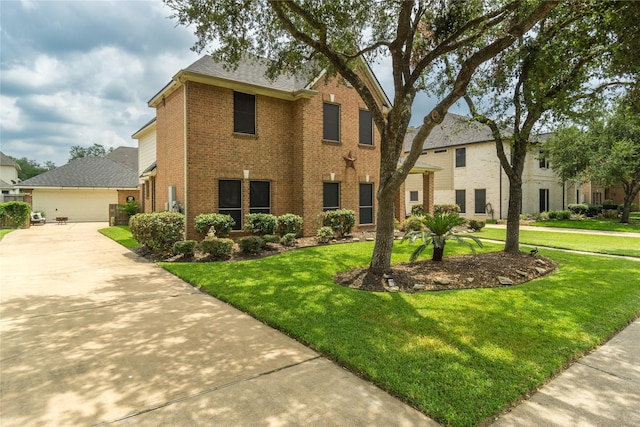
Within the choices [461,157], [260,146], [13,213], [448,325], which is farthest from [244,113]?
[461,157]

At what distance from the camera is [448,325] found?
4562 millimetres

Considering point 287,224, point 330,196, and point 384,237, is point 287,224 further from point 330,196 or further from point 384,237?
point 384,237

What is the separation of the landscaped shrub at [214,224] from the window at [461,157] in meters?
20.5

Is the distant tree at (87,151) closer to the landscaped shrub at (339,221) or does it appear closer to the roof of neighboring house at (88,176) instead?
the roof of neighboring house at (88,176)

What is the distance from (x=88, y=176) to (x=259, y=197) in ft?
73.7

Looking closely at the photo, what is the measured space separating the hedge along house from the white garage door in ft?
49.7

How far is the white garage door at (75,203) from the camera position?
2617cm

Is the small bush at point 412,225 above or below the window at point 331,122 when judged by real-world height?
below

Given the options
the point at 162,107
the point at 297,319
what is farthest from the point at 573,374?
the point at 162,107

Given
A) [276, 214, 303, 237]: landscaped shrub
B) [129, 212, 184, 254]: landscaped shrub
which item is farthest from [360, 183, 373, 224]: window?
[129, 212, 184, 254]: landscaped shrub

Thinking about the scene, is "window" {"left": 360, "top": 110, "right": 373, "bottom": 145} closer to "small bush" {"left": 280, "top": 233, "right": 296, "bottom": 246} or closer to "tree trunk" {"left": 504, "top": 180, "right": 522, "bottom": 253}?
"small bush" {"left": 280, "top": 233, "right": 296, "bottom": 246}

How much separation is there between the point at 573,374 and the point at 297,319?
3247mm

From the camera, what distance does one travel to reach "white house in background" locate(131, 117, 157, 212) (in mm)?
17453

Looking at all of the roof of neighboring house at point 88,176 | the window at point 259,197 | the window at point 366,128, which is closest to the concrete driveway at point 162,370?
the window at point 259,197
